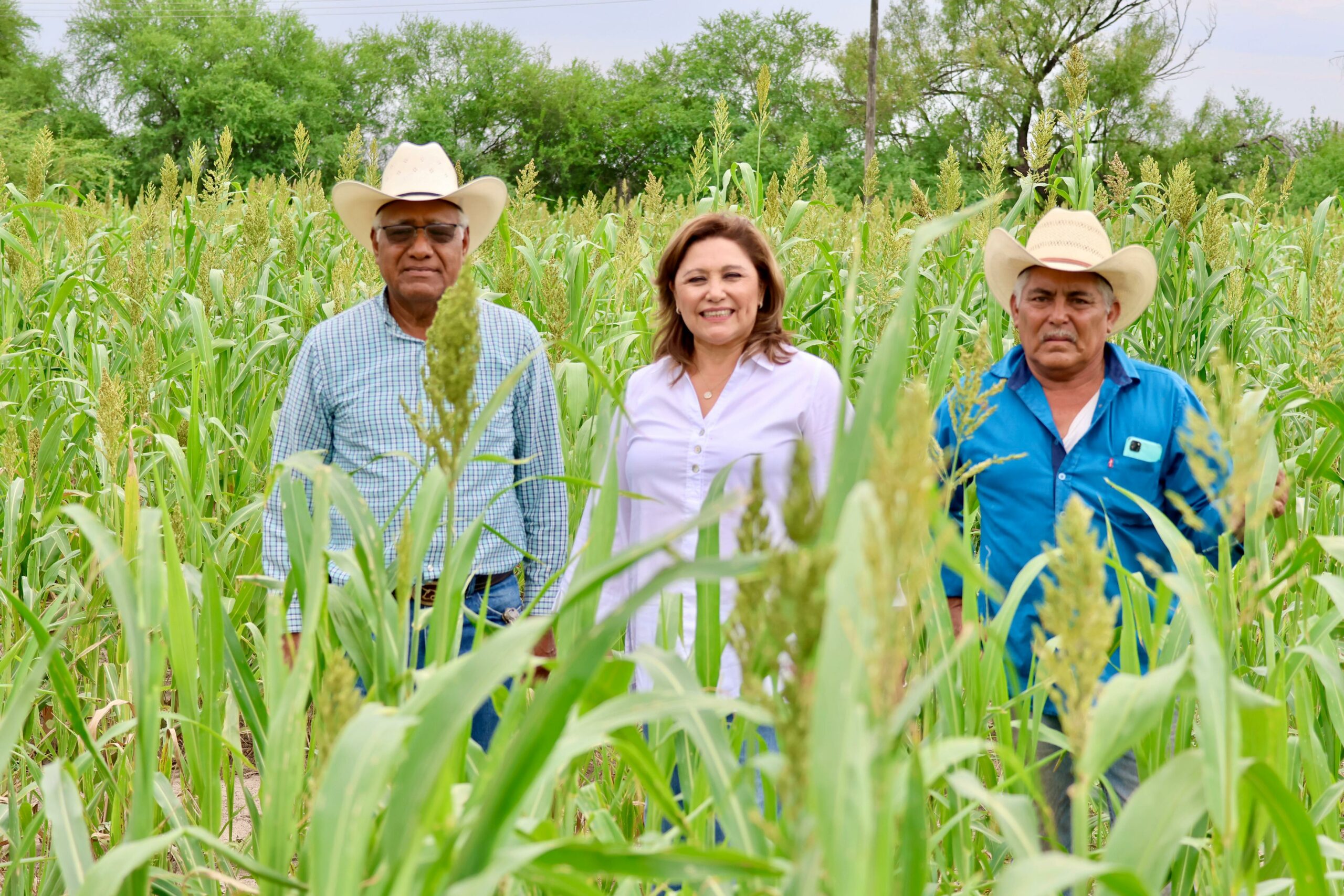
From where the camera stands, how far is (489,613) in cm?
261

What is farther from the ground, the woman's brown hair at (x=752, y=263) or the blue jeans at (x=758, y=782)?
the woman's brown hair at (x=752, y=263)

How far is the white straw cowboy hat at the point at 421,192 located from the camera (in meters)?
2.67

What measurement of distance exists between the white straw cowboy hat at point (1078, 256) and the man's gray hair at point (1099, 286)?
0.03 ft

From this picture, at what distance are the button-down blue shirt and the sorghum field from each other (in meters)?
0.12

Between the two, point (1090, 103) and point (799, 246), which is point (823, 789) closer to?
→ point (1090, 103)

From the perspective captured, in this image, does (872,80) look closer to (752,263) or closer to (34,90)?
(752,263)

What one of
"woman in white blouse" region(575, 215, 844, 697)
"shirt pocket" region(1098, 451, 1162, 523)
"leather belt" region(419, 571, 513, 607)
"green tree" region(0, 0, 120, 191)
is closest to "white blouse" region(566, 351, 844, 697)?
"woman in white blouse" region(575, 215, 844, 697)

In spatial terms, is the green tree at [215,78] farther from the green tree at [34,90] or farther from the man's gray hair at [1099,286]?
the man's gray hair at [1099,286]

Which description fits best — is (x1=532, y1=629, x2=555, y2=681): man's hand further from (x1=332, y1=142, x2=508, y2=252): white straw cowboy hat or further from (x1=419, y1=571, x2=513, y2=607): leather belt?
(x1=332, y1=142, x2=508, y2=252): white straw cowboy hat

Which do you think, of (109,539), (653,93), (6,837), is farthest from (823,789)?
(653,93)

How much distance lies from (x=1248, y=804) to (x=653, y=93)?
143 feet

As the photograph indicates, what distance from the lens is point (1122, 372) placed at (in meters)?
2.41

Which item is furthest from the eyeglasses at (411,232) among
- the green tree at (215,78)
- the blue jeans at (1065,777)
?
the green tree at (215,78)

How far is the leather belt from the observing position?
253cm
